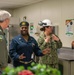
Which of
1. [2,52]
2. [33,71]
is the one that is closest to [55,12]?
[2,52]

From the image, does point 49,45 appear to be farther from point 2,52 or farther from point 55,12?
point 55,12

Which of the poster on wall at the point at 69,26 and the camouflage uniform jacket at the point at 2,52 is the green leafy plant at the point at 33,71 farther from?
the poster on wall at the point at 69,26

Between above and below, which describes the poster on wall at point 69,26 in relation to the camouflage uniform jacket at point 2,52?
above

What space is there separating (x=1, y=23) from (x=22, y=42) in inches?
15.6

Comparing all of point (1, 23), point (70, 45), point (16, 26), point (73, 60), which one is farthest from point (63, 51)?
point (16, 26)

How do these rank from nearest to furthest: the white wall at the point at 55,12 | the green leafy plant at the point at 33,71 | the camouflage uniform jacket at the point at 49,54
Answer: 1. the green leafy plant at the point at 33,71
2. the camouflage uniform jacket at the point at 49,54
3. the white wall at the point at 55,12

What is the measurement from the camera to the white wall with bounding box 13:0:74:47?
16.1ft

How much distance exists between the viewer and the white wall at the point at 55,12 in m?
4.89

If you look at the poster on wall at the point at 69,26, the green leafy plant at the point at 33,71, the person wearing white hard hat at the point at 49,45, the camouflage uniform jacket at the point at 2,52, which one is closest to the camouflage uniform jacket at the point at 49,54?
the person wearing white hard hat at the point at 49,45

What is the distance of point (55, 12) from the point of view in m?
5.44

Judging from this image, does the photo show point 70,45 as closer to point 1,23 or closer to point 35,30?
point 35,30

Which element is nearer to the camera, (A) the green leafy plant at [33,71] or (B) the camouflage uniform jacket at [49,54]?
(A) the green leafy plant at [33,71]

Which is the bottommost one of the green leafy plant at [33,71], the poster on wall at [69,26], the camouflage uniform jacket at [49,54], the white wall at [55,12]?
the camouflage uniform jacket at [49,54]

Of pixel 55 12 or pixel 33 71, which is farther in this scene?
pixel 55 12
